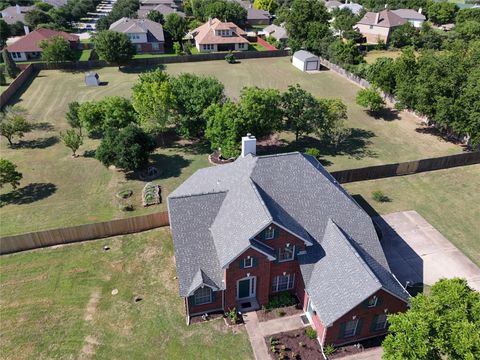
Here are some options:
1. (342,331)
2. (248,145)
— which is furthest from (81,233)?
(342,331)

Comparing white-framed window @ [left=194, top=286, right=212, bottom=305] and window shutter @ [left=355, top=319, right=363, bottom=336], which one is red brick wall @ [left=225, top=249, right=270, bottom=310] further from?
window shutter @ [left=355, top=319, right=363, bottom=336]

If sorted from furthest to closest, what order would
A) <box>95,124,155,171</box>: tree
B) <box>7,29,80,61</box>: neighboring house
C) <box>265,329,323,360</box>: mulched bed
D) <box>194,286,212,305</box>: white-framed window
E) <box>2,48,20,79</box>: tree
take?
<box>7,29,80,61</box>: neighboring house → <box>2,48,20,79</box>: tree → <box>95,124,155,171</box>: tree → <box>194,286,212,305</box>: white-framed window → <box>265,329,323,360</box>: mulched bed

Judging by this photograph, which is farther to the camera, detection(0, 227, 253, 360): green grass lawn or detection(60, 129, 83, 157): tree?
detection(60, 129, 83, 157): tree

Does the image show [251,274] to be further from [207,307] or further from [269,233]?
[207,307]

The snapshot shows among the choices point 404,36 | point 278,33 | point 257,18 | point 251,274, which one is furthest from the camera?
point 257,18

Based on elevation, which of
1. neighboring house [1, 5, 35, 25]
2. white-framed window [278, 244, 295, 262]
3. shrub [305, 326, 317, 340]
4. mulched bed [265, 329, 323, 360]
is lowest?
mulched bed [265, 329, 323, 360]

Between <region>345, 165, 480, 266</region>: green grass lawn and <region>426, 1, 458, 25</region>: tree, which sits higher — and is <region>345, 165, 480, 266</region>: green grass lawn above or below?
below

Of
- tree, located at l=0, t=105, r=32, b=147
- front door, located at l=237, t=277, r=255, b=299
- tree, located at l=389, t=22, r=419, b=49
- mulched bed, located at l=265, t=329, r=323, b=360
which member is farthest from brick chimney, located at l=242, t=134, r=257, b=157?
tree, located at l=389, t=22, r=419, b=49

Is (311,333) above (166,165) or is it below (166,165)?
below

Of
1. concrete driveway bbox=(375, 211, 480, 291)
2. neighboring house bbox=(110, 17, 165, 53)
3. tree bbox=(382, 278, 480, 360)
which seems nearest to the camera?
tree bbox=(382, 278, 480, 360)
